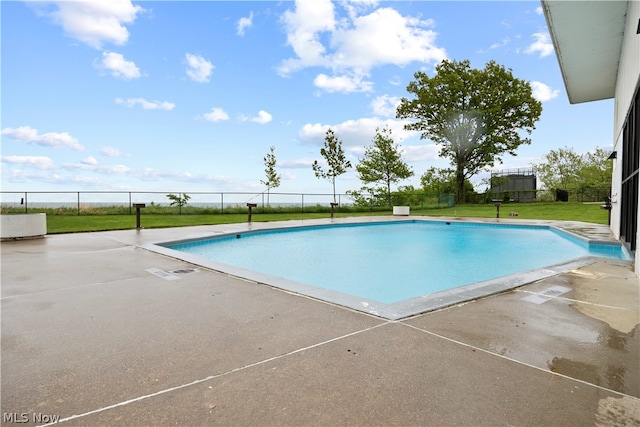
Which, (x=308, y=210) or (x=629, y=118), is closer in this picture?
(x=629, y=118)

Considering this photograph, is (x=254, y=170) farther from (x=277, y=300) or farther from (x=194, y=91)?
(x=277, y=300)

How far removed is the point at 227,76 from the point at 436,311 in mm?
14700

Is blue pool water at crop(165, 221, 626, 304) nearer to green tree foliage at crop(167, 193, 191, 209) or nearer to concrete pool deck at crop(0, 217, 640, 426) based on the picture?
concrete pool deck at crop(0, 217, 640, 426)

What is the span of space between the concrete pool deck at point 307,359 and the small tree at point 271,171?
732 inches

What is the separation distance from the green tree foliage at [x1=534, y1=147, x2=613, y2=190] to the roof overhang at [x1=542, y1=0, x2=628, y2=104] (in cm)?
3024

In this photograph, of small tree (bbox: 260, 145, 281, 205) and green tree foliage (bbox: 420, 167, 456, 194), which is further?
green tree foliage (bbox: 420, 167, 456, 194)

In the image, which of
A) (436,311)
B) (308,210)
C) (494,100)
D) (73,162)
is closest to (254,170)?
(308,210)

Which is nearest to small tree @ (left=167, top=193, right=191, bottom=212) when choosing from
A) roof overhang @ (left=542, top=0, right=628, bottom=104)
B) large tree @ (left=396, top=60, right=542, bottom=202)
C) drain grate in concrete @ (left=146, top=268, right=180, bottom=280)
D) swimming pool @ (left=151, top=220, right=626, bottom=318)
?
swimming pool @ (left=151, top=220, right=626, bottom=318)

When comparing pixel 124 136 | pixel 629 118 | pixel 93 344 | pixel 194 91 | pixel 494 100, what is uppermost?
pixel 494 100

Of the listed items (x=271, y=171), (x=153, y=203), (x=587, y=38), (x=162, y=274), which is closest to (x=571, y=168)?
(x=271, y=171)

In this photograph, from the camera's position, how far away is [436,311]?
9.08 ft

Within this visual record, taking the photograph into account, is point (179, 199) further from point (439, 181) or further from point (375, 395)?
point (439, 181)

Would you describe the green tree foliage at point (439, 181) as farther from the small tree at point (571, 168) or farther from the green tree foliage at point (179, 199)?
the green tree foliage at point (179, 199)

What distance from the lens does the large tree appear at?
24500 millimetres
